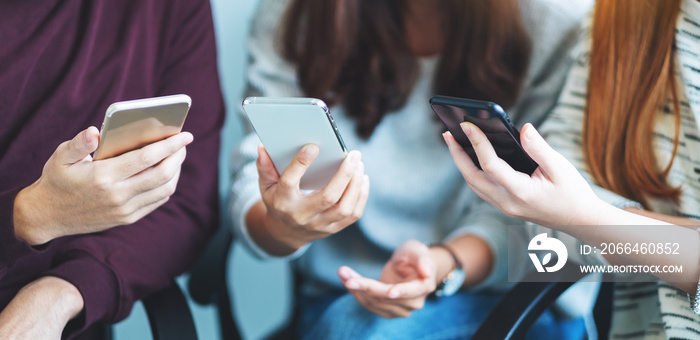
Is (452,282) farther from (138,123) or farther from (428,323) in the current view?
(138,123)

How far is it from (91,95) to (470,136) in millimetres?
578

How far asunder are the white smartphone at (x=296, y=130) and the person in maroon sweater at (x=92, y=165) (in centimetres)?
10

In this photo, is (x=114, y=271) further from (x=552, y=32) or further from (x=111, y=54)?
(x=552, y=32)

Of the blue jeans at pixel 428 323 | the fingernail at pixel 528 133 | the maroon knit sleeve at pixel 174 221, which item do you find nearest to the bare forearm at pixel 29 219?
the maroon knit sleeve at pixel 174 221

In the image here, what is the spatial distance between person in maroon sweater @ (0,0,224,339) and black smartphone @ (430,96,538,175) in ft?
1.04

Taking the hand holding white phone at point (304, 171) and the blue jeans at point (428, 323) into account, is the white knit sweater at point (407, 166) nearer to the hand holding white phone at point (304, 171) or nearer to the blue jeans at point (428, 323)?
the blue jeans at point (428, 323)

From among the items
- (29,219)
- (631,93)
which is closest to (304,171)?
(29,219)

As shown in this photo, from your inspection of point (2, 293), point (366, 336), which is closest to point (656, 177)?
point (366, 336)

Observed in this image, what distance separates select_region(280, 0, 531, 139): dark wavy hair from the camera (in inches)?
43.2

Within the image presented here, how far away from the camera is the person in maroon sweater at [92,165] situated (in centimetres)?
75

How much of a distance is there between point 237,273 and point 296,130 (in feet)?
2.81

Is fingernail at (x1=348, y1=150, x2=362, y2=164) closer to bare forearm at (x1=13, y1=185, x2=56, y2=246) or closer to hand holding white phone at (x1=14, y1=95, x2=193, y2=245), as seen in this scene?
hand holding white phone at (x1=14, y1=95, x2=193, y2=245)

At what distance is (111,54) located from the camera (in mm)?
974

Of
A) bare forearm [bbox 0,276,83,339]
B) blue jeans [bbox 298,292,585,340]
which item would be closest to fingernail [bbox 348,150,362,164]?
blue jeans [bbox 298,292,585,340]
